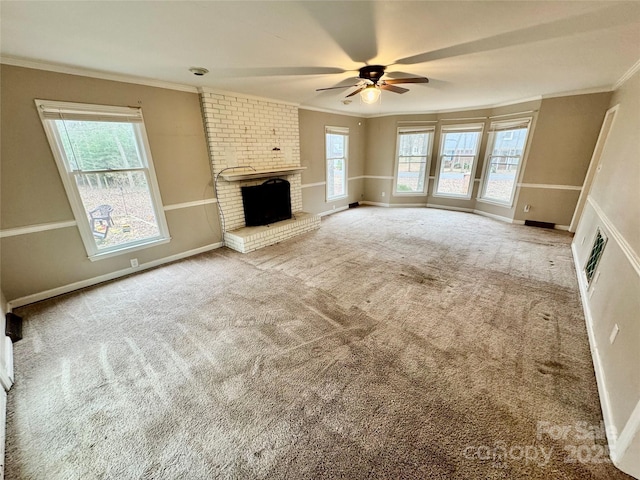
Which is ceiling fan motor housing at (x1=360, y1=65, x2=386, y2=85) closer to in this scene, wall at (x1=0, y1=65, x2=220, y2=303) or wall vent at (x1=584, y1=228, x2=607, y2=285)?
wall at (x1=0, y1=65, x2=220, y2=303)

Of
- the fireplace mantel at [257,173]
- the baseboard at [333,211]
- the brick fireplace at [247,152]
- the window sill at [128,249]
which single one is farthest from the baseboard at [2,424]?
the baseboard at [333,211]

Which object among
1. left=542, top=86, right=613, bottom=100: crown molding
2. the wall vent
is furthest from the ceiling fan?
left=542, top=86, right=613, bottom=100: crown molding

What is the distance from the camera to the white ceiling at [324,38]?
1.57 meters

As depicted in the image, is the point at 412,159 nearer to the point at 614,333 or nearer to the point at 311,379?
the point at 614,333

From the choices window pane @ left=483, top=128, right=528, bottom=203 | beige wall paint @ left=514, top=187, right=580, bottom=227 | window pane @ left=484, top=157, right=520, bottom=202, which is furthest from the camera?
window pane @ left=484, top=157, right=520, bottom=202

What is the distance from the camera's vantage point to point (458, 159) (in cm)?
605

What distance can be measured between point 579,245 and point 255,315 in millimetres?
4484

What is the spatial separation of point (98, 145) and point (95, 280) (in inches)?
64.5

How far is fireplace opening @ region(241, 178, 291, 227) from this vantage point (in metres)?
4.33

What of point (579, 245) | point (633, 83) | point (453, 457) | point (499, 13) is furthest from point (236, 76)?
point (579, 245)

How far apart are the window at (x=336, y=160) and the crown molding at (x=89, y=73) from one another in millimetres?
3192

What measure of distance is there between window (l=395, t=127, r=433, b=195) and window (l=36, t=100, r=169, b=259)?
5.59m

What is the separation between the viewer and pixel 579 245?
11.5 ft

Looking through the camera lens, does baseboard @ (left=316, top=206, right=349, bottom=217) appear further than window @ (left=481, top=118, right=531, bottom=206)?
Yes
